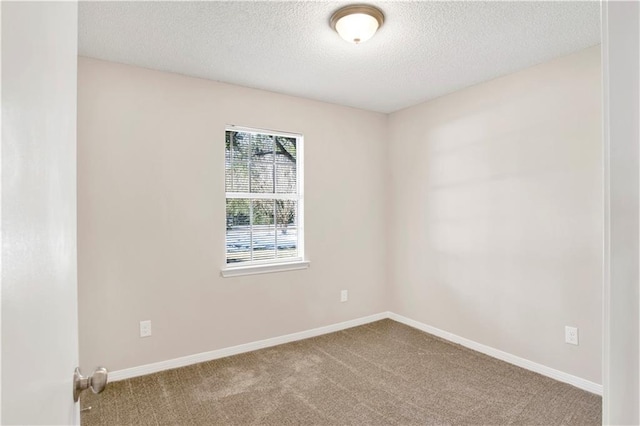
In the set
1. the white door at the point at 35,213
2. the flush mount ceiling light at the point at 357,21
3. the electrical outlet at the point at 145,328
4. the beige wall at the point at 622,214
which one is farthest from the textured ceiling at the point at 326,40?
the electrical outlet at the point at 145,328

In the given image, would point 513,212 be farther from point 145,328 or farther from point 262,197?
point 145,328

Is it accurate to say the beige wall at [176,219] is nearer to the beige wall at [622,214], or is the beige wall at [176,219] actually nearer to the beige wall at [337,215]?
the beige wall at [337,215]

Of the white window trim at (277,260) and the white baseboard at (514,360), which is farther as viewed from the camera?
the white window trim at (277,260)

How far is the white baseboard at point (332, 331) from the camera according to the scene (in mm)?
2604

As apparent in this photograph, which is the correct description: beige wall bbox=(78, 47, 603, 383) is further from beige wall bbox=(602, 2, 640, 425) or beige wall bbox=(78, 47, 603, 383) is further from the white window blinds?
beige wall bbox=(602, 2, 640, 425)

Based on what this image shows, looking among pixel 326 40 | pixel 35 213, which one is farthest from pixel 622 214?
pixel 326 40

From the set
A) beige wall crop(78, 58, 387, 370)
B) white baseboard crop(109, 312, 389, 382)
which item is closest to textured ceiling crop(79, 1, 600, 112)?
beige wall crop(78, 58, 387, 370)

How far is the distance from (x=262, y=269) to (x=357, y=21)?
7.31 ft

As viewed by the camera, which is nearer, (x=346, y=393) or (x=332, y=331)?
(x=346, y=393)

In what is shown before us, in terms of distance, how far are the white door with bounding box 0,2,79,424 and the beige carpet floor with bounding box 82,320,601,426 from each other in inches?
72.1

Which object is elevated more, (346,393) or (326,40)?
(326,40)

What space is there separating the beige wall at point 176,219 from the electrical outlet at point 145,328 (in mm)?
38

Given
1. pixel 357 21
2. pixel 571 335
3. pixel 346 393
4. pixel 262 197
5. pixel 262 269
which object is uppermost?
pixel 357 21

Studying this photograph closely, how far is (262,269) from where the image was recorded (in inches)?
129
